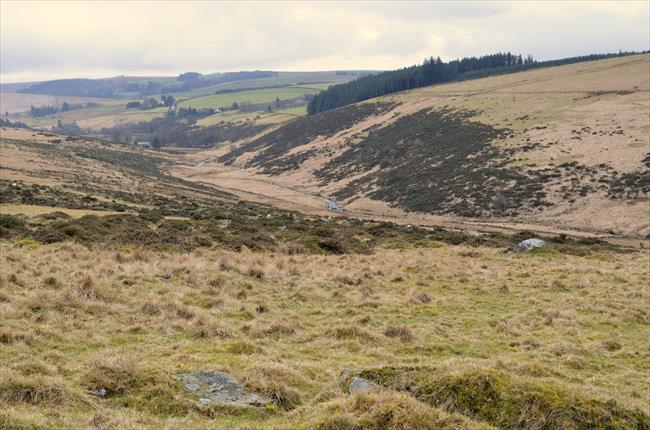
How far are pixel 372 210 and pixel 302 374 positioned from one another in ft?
222

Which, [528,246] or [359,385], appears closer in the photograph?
[359,385]

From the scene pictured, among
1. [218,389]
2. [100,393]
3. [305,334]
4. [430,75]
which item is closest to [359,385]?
[218,389]

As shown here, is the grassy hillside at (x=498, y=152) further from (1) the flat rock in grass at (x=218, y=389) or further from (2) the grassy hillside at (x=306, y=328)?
(1) the flat rock in grass at (x=218, y=389)

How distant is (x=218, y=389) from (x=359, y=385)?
2442 millimetres

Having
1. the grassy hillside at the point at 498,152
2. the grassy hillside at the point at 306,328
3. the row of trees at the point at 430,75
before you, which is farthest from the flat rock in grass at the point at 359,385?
the row of trees at the point at 430,75

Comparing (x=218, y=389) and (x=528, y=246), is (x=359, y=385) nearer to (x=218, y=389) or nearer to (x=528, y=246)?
(x=218, y=389)

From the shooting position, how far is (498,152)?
8556cm

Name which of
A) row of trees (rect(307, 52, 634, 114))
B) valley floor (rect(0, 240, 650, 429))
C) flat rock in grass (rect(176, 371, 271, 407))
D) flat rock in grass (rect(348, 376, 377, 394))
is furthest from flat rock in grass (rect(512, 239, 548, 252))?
row of trees (rect(307, 52, 634, 114))

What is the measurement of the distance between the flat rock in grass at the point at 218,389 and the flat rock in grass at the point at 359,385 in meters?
1.43

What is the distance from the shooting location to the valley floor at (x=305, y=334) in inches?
313

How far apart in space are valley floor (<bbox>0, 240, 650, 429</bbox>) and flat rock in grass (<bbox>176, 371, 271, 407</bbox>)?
0.72 feet

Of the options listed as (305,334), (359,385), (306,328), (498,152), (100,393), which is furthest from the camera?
(498,152)

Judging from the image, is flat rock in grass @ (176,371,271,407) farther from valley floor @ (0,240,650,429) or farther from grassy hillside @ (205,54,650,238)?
grassy hillside @ (205,54,650,238)

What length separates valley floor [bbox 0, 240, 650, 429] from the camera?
7953 millimetres
